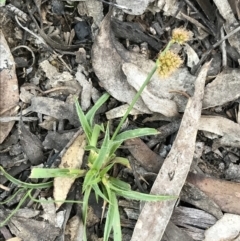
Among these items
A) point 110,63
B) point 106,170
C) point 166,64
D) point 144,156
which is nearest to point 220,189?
point 144,156

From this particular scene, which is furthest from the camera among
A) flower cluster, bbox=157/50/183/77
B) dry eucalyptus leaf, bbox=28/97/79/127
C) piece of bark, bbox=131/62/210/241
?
dry eucalyptus leaf, bbox=28/97/79/127

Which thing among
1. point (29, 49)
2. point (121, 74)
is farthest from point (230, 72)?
point (29, 49)

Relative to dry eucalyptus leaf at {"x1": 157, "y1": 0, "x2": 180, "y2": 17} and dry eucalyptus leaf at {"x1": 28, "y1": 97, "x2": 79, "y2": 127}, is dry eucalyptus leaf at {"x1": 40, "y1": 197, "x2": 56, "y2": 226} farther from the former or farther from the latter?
dry eucalyptus leaf at {"x1": 157, "y1": 0, "x2": 180, "y2": 17}

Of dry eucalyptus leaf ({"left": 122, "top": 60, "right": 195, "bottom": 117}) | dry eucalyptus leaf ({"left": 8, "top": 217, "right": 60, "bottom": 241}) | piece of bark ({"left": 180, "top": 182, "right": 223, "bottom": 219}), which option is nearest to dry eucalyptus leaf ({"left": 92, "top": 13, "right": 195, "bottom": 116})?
dry eucalyptus leaf ({"left": 122, "top": 60, "right": 195, "bottom": 117})

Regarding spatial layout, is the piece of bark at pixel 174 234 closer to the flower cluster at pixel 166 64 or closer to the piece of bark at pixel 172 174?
the piece of bark at pixel 172 174

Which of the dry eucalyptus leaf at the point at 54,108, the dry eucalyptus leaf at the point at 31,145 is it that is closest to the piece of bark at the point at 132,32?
the dry eucalyptus leaf at the point at 54,108

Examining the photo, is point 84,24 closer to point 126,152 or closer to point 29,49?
point 29,49
